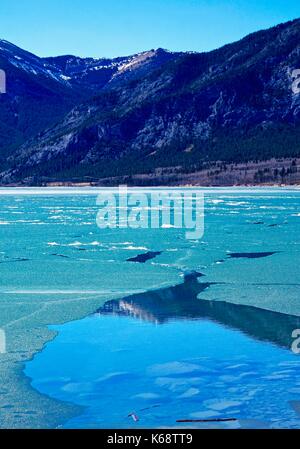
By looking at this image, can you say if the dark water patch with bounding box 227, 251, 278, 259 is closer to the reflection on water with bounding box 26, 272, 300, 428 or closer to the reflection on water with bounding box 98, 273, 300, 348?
the reflection on water with bounding box 98, 273, 300, 348

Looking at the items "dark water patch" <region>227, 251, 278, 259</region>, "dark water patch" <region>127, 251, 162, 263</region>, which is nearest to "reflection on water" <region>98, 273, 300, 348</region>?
"dark water patch" <region>127, 251, 162, 263</region>

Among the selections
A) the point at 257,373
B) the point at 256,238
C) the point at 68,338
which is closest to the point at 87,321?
the point at 68,338

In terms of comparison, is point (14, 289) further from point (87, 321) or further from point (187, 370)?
point (187, 370)

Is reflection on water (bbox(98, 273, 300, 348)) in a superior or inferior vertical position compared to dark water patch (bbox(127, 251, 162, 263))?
inferior

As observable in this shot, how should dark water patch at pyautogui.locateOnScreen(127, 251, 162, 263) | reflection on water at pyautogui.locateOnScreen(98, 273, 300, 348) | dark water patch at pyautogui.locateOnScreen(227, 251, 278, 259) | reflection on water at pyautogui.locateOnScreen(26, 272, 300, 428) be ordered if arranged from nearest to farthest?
1. reflection on water at pyautogui.locateOnScreen(26, 272, 300, 428)
2. reflection on water at pyautogui.locateOnScreen(98, 273, 300, 348)
3. dark water patch at pyautogui.locateOnScreen(127, 251, 162, 263)
4. dark water patch at pyautogui.locateOnScreen(227, 251, 278, 259)

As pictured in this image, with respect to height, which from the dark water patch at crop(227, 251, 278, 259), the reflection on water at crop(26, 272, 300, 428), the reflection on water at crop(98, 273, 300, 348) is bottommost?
the reflection on water at crop(26, 272, 300, 428)

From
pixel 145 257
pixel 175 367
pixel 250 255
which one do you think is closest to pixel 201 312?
pixel 175 367

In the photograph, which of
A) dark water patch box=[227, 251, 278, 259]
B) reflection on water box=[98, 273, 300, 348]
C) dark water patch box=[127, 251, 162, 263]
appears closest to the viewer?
reflection on water box=[98, 273, 300, 348]

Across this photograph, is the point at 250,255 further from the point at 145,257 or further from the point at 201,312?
the point at 201,312

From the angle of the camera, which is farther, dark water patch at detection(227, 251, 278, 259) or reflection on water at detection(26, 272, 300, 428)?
dark water patch at detection(227, 251, 278, 259)
